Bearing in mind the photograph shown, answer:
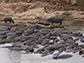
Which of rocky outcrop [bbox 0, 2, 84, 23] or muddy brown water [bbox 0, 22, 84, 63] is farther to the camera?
rocky outcrop [bbox 0, 2, 84, 23]

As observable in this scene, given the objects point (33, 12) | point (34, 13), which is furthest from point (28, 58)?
point (33, 12)

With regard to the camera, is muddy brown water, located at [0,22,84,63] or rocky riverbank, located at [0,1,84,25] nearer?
muddy brown water, located at [0,22,84,63]

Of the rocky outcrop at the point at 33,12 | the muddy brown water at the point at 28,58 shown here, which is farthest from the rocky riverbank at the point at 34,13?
the muddy brown water at the point at 28,58

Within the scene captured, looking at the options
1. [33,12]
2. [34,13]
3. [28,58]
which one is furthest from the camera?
[33,12]

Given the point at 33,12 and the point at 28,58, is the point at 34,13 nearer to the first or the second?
the point at 33,12

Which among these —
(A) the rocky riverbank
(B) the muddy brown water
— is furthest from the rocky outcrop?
(B) the muddy brown water

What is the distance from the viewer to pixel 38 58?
7.99 meters

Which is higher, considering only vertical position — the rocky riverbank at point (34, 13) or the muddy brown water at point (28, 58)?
the muddy brown water at point (28, 58)

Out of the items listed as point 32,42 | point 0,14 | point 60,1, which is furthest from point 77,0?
point 32,42

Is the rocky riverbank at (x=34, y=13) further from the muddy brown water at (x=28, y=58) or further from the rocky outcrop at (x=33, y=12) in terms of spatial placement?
the muddy brown water at (x=28, y=58)

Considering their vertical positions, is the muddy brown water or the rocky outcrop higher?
the muddy brown water

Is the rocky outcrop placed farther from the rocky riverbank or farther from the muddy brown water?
the muddy brown water

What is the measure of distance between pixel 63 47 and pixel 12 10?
14.4 metres

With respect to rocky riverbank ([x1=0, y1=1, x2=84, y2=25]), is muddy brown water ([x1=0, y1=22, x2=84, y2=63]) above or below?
above
